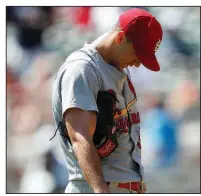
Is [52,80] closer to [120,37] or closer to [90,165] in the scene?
[120,37]

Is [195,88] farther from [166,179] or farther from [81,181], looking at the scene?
[81,181]

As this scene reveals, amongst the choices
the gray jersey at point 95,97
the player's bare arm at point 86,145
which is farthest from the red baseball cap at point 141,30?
the player's bare arm at point 86,145

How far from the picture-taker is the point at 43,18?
7133mm

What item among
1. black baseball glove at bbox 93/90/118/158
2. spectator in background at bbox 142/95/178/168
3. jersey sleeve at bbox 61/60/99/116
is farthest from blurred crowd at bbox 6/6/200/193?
jersey sleeve at bbox 61/60/99/116

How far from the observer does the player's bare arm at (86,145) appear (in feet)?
9.05

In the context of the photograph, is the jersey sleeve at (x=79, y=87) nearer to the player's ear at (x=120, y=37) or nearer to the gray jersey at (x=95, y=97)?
the gray jersey at (x=95, y=97)

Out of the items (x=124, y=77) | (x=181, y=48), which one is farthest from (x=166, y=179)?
(x=124, y=77)

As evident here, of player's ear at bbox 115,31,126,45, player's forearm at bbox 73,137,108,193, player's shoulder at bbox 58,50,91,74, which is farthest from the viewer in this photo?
player's ear at bbox 115,31,126,45

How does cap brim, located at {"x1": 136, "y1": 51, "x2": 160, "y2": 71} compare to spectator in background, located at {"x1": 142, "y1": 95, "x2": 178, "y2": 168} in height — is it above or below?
above

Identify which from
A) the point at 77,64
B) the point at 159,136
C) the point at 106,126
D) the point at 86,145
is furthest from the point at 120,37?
the point at 159,136

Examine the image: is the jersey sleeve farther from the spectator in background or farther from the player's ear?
the spectator in background

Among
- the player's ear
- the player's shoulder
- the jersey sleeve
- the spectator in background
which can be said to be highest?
the player's ear

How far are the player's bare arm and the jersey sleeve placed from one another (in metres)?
0.03

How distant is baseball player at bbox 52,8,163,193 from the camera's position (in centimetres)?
281
